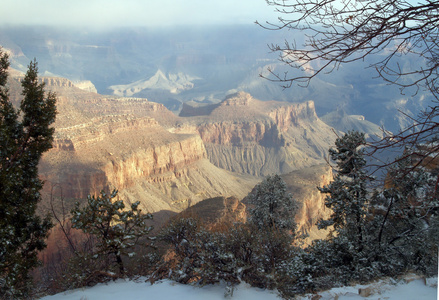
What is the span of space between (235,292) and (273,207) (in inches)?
510

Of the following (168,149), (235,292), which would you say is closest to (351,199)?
(235,292)

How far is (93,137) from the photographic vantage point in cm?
4681

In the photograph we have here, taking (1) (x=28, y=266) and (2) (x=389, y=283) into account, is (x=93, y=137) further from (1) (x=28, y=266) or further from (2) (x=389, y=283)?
(2) (x=389, y=283)

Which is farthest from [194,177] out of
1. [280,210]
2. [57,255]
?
[280,210]

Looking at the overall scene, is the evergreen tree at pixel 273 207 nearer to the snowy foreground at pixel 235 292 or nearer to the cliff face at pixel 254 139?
the snowy foreground at pixel 235 292

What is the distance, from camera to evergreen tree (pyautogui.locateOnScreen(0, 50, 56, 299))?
888 centimetres

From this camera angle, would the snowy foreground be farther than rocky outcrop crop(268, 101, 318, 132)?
No

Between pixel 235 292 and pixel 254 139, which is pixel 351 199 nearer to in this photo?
pixel 235 292

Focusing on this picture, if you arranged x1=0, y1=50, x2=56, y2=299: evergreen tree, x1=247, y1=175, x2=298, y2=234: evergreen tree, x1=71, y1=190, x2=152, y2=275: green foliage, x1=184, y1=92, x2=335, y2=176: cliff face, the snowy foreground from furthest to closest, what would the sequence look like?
x1=184, y1=92, x2=335, y2=176: cliff face
x1=247, y1=175, x2=298, y2=234: evergreen tree
x1=71, y1=190, x2=152, y2=275: green foliage
x1=0, y1=50, x2=56, y2=299: evergreen tree
the snowy foreground

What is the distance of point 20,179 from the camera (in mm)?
9773

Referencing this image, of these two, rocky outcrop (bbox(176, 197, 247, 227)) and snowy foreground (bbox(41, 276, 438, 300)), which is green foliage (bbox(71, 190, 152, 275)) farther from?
rocky outcrop (bbox(176, 197, 247, 227))

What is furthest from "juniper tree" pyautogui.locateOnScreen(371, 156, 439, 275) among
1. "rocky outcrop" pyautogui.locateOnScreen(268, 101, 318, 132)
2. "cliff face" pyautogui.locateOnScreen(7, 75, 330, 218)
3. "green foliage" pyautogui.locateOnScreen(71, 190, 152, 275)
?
"rocky outcrop" pyautogui.locateOnScreen(268, 101, 318, 132)

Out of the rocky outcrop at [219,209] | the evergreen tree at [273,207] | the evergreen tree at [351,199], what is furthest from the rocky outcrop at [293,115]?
the evergreen tree at [351,199]

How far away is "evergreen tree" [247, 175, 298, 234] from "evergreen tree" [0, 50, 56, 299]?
12.4 meters
